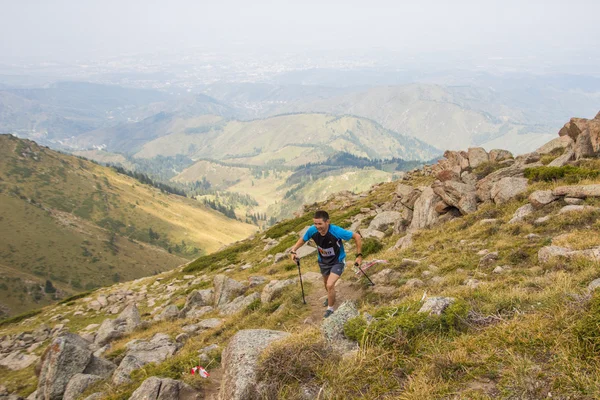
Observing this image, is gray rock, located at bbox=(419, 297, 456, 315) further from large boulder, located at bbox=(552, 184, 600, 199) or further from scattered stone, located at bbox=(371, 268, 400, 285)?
large boulder, located at bbox=(552, 184, 600, 199)

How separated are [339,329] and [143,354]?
10.3 metres

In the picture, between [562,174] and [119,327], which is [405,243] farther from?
[119,327]

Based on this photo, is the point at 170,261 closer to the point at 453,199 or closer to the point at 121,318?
the point at 121,318

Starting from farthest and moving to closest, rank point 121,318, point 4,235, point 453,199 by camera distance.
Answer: point 4,235 < point 121,318 < point 453,199

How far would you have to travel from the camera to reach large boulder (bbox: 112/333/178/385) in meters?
11.5

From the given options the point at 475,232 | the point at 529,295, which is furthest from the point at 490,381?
the point at 475,232

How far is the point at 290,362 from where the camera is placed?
6.00 m

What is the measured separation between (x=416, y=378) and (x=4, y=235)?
569 feet

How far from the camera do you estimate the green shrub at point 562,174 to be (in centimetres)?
1678

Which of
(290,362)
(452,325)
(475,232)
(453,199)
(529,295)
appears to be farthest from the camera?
(453,199)

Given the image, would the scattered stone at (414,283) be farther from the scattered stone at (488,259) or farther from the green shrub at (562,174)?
the green shrub at (562,174)

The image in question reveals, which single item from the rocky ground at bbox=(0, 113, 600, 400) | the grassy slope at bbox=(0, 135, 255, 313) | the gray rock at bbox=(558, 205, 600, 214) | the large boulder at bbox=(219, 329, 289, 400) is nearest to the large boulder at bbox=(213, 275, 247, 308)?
the rocky ground at bbox=(0, 113, 600, 400)

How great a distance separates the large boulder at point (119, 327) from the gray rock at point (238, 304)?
6.73 metres

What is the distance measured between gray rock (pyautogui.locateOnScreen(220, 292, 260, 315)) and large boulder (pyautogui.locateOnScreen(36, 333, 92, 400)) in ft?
21.7
